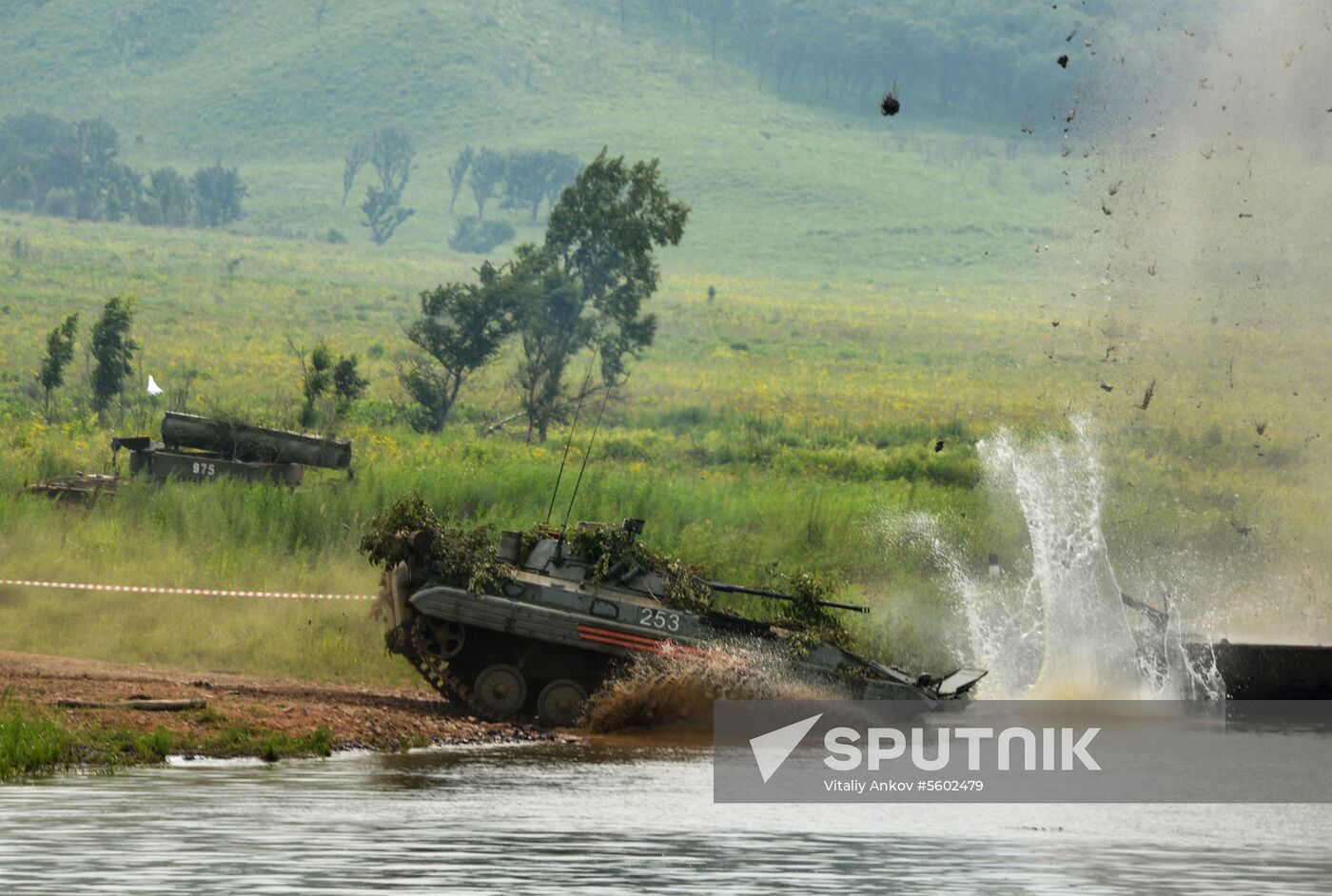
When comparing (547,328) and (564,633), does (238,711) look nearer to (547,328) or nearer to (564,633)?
(564,633)

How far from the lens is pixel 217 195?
6048 inches

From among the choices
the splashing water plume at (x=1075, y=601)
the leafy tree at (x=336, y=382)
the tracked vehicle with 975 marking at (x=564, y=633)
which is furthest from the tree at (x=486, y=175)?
the tracked vehicle with 975 marking at (x=564, y=633)

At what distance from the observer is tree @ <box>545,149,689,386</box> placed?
60.3m

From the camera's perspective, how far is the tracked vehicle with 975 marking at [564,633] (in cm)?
2538

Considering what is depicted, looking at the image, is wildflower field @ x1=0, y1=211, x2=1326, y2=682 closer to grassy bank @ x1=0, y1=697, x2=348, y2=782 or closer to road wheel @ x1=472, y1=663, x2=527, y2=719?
road wheel @ x1=472, y1=663, x2=527, y2=719

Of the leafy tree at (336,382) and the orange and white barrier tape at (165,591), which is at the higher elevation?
the leafy tree at (336,382)

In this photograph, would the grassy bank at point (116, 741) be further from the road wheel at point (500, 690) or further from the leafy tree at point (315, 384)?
the leafy tree at point (315, 384)

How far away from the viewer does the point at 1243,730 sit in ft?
90.6

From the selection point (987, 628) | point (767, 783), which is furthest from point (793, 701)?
point (987, 628)

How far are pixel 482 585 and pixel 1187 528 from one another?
22939 mm

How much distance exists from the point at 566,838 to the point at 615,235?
44.9 metres

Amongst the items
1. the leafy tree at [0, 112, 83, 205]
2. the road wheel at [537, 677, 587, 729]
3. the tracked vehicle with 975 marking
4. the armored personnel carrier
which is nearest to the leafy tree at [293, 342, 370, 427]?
the armored personnel carrier

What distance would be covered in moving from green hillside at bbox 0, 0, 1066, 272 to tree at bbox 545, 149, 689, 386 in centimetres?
6752

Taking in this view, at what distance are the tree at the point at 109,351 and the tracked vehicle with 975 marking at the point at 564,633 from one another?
31.7 meters
